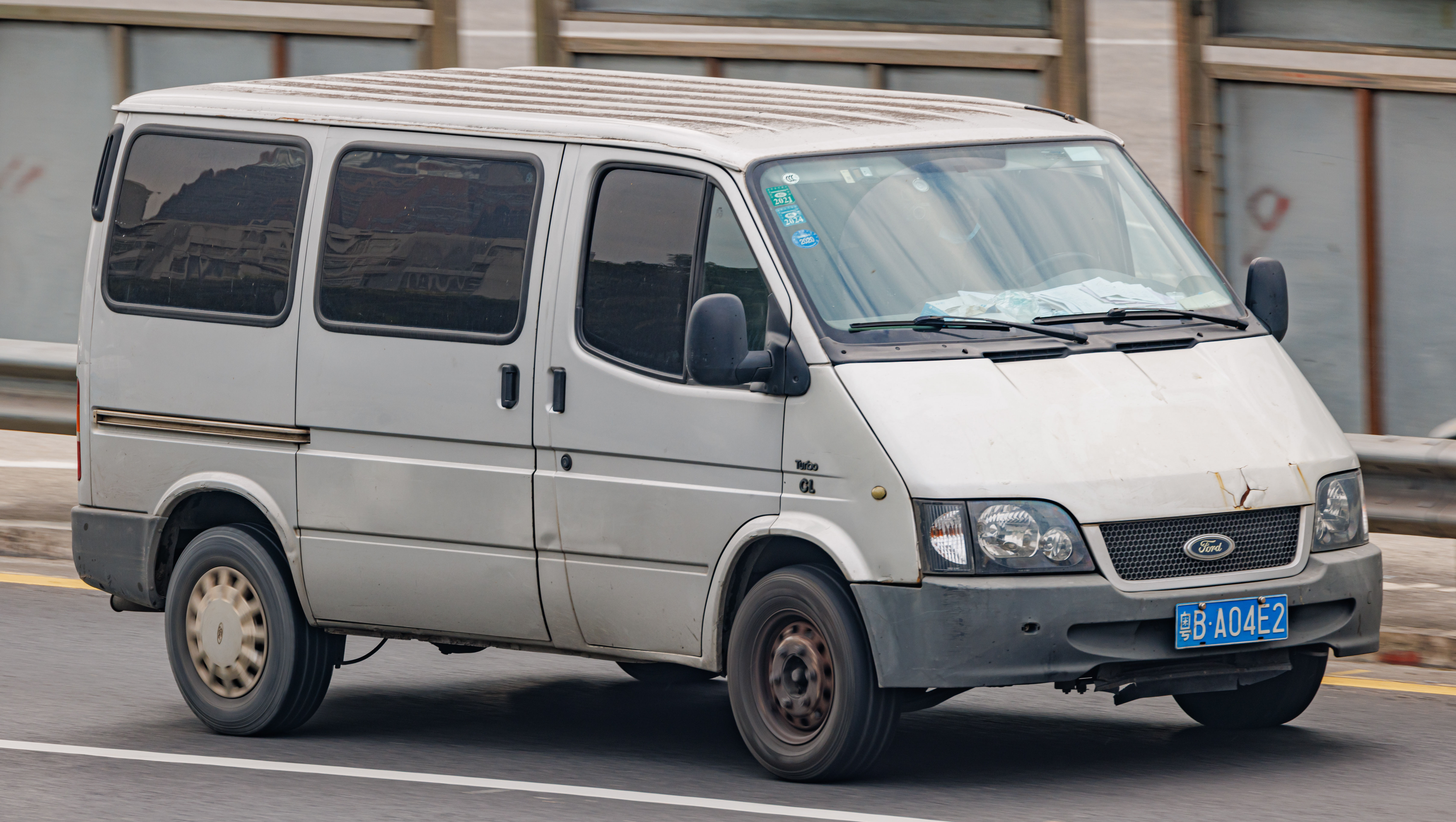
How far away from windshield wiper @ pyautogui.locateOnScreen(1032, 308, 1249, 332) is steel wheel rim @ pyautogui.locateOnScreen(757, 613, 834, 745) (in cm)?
121

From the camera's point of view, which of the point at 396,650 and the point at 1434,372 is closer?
the point at 396,650

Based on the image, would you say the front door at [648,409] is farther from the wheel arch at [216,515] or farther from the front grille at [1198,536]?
the wheel arch at [216,515]

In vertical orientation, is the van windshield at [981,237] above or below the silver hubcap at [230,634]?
above

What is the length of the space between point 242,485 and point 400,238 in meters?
1.08

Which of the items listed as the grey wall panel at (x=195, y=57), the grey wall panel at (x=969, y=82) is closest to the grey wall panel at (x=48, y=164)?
the grey wall panel at (x=195, y=57)

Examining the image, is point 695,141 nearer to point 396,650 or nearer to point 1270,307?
point 1270,307

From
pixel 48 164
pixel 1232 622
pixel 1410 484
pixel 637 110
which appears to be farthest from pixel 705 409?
pixel 48 164

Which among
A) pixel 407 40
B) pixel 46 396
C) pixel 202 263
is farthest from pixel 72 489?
pixel 202 263

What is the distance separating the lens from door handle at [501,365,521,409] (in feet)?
27.2

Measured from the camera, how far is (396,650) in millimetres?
10781

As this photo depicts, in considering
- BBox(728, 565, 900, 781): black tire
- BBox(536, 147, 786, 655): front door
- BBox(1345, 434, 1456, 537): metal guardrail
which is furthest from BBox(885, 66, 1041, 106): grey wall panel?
BBox(728, 565, 900, 781): black tire

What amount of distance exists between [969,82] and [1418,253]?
279 centimetres

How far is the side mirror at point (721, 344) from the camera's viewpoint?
7.53 metres

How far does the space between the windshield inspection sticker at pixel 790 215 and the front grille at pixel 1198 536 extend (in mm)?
1339
